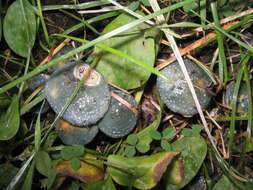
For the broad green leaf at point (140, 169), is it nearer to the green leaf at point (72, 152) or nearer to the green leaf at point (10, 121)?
the green leaf at point (72, 152)

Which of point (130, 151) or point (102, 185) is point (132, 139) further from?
point (102, 185)

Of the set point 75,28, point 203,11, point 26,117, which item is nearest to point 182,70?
point 203,11

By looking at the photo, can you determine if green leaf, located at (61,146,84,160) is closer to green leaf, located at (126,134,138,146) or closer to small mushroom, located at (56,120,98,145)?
small mushroom, located at (56,120,98,145)

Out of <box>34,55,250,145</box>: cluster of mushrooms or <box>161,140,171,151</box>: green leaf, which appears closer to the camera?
<box>34,55,250,145</box>: cluster of mushrooms

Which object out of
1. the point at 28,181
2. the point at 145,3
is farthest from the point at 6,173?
the point at 145,3

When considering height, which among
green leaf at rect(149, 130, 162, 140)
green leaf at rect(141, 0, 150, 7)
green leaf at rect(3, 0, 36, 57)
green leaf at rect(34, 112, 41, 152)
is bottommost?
green leaf at rect(149, 130, 162, 140)

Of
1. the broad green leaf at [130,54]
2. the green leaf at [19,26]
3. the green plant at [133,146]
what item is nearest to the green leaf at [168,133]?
the green plant at [133,146]

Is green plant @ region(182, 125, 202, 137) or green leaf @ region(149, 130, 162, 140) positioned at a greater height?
green leaf @ region(149, 130, 162, 140)

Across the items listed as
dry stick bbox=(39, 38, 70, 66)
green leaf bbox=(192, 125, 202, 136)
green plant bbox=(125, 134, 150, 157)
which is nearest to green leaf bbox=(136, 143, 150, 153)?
green plant bbox=(125, 134, 150, 157)
